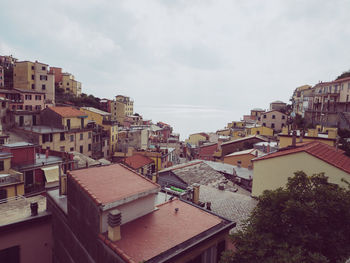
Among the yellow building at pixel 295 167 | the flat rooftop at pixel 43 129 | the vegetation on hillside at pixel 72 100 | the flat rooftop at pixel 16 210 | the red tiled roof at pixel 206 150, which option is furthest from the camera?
the vegetation on hillside at pixel 72 100

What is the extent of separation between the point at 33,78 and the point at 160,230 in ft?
200

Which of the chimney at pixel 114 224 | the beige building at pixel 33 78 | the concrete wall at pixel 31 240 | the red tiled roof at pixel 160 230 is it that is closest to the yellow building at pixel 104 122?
the beige building at pixel 33 78

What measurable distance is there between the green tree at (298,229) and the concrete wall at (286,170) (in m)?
5.95

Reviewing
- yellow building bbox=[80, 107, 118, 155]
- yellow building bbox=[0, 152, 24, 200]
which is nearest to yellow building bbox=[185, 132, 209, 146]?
yellow building bbox=[80, 107, 118, 155]

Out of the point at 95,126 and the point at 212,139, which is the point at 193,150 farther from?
the point at 95,126

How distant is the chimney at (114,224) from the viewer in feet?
22.1

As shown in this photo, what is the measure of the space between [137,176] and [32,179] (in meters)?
16.7

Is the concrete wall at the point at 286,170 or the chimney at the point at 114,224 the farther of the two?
the concrete wall at the point at 286,170

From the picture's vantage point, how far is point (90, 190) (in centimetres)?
773

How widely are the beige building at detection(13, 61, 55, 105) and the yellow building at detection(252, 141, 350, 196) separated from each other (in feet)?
172

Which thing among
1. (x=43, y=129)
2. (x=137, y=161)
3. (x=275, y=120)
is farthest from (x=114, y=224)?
(x=275, y=120)

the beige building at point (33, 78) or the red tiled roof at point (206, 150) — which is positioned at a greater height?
the beige building at point (33, 78)

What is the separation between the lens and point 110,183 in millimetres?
8547

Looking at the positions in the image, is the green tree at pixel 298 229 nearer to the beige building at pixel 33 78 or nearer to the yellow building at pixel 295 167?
the yellow building at pixel 295 167
